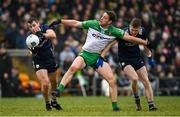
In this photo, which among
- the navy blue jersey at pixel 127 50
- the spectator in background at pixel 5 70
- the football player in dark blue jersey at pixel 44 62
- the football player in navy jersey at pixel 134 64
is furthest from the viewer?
the spectator in background at pixel 5 70

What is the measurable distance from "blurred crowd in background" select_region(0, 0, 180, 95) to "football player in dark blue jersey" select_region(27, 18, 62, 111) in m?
10.7

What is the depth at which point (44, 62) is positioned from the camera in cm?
1819

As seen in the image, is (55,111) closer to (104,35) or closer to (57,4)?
(104,35)

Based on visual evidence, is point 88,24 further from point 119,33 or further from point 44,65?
point 44,65

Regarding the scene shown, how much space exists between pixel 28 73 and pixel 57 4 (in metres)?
4.64

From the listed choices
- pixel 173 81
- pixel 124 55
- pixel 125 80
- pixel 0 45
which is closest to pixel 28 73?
pixel 0 45

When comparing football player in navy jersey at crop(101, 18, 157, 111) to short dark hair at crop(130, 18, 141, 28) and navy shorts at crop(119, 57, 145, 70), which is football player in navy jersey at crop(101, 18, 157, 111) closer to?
navy shorts at crop(119, 57, 145, 70)

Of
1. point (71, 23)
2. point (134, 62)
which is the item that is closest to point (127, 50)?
point (134, 62)

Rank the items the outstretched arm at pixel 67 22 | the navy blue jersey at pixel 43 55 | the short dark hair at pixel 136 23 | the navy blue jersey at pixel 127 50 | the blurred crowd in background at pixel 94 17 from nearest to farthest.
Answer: the outstretched arm at pixel 67 22
the short dark hair at pixel 136 23
the navy blue jersey at pixel 43 55
the navy blue jersey at pixel 127 50
the blurred crowd in background at pixel 94 17

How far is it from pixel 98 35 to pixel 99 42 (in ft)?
0.63

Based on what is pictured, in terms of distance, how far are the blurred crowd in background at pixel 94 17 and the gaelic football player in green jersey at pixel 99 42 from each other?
38.3ft

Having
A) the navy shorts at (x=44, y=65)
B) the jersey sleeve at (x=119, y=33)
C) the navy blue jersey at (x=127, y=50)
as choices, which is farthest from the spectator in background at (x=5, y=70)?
the jersey sleeve at (x=119, y=33)

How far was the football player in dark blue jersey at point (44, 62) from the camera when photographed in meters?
17.8

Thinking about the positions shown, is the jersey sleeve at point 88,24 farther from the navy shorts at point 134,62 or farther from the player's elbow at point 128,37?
the navy shorts at point 134,62
